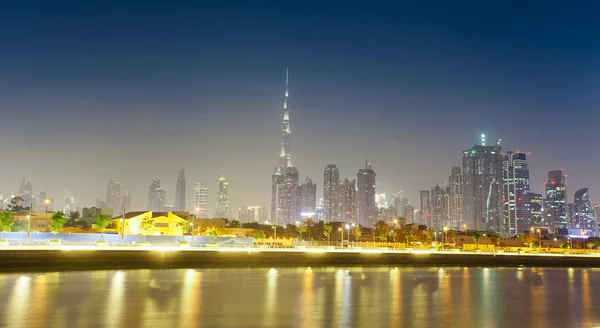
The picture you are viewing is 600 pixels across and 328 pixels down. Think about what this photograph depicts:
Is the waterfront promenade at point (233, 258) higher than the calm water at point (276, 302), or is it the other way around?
the waterfront promenade at point (233, 258)

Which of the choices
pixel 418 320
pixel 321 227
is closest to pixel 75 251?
pixel 418 320

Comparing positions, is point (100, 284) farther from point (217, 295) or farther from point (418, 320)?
point (418, 320)

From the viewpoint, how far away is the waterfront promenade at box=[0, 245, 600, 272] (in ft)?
191

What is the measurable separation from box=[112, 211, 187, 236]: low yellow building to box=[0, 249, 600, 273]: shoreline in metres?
34.4

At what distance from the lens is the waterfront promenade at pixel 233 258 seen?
5834 centimetres

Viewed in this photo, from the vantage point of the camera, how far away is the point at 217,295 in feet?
126

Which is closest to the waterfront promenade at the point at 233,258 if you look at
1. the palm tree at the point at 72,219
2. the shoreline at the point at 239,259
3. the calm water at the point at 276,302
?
the shoreline at the point at 239,259

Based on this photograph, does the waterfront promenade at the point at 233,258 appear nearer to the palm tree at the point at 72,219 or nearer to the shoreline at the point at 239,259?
the shoreline at the point at 239,259

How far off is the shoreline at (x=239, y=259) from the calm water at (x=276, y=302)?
713cm

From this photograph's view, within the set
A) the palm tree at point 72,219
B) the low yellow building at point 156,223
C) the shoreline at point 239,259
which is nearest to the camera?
the shoreline at point 239,259

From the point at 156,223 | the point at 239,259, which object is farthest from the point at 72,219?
the point at 239,259

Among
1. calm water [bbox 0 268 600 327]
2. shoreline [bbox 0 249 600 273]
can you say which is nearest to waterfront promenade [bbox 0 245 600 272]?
shoreline [bbox 0 249 600 273]

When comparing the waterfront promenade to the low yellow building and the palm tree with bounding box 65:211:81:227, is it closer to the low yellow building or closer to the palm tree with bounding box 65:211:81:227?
the low yellow building

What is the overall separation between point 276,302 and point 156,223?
243ft
